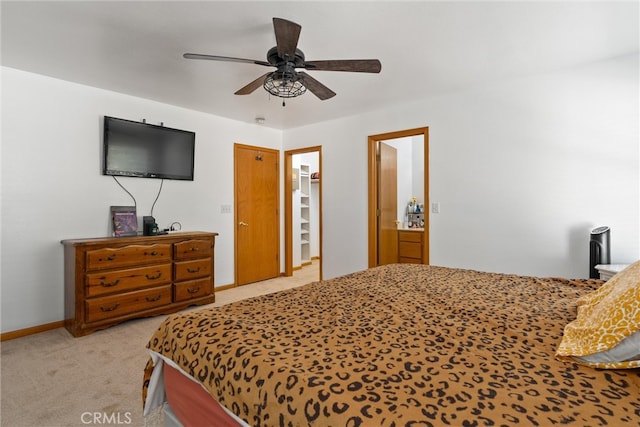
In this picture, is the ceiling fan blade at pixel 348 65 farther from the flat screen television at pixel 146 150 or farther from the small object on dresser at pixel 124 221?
the small object on dresser at pixel 124 221

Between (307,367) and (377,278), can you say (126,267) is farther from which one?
(307,367)

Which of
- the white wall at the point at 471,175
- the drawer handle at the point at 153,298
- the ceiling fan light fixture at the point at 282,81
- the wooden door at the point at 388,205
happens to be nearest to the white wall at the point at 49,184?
the white wall at the point at 471,175

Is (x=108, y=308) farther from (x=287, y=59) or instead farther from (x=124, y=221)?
(x=287, y=59)

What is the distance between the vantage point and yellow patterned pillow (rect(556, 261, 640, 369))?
0.96 meters

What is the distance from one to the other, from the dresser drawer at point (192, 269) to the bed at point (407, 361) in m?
2.22

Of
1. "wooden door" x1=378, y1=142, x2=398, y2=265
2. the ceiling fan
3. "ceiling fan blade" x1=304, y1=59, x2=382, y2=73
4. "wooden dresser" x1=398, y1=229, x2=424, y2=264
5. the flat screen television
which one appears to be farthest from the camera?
"wooden dresser" x1=398, y1=229, x2=424, y2=264

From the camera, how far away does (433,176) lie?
3.80m

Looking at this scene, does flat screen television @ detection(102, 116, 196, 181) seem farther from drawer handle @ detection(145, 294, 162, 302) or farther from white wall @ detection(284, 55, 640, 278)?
white wall @ detection(284, 55, 640, 278)

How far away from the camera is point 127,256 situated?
10.5 feet

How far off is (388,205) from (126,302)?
3444 millimetres

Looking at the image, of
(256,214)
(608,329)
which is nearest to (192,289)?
(256,214)

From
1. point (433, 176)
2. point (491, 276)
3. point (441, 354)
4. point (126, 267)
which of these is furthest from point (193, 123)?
point (441, 354)

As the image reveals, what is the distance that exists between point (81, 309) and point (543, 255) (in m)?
4.41

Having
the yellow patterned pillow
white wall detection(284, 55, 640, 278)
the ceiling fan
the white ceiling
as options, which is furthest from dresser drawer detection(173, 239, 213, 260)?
the yellow patterned pillow
